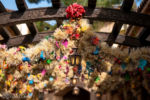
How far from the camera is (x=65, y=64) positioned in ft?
8.16

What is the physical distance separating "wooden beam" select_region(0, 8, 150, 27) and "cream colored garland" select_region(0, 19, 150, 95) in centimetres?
77

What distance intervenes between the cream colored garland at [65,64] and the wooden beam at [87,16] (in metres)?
0.77

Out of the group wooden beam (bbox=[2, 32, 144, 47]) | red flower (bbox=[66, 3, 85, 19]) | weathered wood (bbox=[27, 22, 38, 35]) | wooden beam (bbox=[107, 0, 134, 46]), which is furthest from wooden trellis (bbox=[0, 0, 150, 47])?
wooden beam (bbox=[2, 32, 144, 47])

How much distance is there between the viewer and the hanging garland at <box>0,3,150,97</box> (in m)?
2.23

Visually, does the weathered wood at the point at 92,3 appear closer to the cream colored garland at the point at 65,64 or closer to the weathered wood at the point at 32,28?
the cream colored garland at the point at 65,64

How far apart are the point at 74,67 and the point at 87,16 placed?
4.00ft

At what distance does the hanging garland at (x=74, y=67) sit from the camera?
7.31ft

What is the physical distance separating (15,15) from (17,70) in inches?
50.7

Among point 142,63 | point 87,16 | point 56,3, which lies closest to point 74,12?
point 87,16

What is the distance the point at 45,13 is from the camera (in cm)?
316

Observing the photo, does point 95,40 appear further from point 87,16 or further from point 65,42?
point 87,16

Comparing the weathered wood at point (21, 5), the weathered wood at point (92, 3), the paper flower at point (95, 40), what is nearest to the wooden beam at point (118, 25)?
the weathered wood at point (92, 3)

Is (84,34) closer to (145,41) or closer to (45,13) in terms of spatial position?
(45,13)

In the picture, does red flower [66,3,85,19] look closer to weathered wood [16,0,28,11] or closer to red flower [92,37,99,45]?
red flower [92,37,99,45]
